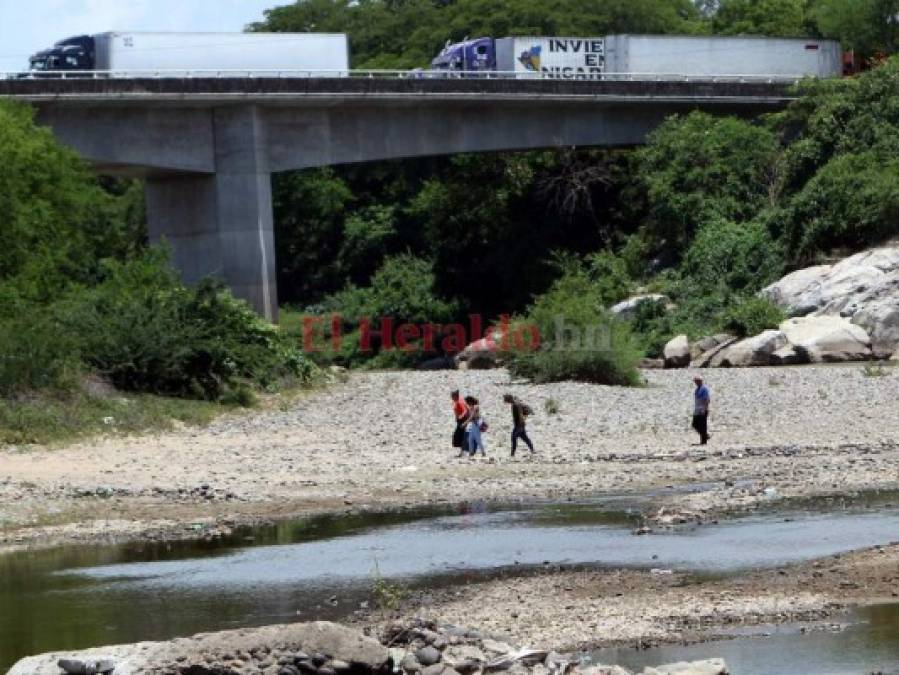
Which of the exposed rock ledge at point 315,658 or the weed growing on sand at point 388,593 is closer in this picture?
the exposed rock ledge at point 315,658

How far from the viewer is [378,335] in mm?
74438

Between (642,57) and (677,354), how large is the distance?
2204 centimetres

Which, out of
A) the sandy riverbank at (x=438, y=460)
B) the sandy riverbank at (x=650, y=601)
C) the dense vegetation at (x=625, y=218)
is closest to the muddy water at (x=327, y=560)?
the sandy riverbank at (x=650, y=601)

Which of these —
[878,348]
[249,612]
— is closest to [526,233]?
[878,348]

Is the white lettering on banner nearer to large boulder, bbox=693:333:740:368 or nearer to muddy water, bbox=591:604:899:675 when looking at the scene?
large boulder, bbox=693:333:740:368

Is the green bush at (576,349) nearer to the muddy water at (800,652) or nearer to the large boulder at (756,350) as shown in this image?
the large boulder at (756,350)

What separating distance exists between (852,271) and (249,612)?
39807mm

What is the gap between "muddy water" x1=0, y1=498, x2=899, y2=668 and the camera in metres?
19.1

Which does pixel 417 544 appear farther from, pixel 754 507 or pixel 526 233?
pixel 526 233

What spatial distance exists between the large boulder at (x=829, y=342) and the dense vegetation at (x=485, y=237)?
2.48 metres

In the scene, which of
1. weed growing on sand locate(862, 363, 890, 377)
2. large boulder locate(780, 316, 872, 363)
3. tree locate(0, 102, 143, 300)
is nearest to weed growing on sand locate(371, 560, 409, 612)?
weed growing on sand locate(862, 363, 890, 377)

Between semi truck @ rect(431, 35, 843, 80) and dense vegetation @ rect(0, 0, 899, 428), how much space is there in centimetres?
362

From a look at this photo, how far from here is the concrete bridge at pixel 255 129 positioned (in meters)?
57.5

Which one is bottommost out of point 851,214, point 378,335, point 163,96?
point 378,335
